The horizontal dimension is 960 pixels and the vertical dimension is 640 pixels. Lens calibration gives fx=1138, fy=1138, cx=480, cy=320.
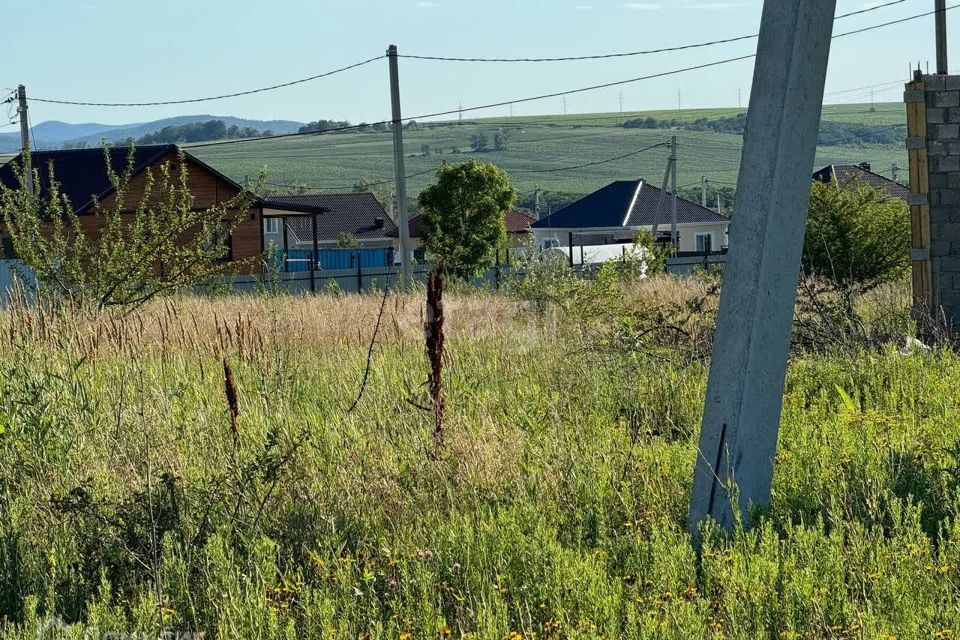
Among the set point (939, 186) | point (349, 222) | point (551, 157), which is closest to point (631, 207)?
point (349, 222)

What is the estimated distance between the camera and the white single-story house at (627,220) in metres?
71.5

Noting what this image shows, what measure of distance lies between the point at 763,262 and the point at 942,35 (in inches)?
681

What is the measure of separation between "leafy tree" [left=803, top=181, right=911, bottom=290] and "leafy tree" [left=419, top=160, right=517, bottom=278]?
25.5m

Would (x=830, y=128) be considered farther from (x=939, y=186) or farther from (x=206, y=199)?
(x=939, y=186)

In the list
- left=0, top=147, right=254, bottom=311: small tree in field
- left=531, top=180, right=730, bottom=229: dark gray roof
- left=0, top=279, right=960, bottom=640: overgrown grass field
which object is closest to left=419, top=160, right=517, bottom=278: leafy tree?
left=531, top=180, right=730, bottom=229: dark gray roof

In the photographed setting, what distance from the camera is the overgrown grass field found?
379 cm

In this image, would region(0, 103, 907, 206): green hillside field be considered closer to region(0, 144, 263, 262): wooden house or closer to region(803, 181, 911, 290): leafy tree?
region(0, 144, 263, 262): wooden house

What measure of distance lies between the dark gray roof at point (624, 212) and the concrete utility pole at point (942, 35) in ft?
163

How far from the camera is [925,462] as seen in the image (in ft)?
18.0

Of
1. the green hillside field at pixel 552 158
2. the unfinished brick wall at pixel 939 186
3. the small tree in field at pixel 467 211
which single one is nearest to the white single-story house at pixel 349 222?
the small tree in field at pixel 467 211

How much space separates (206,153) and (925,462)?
187m

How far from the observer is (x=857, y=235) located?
53.3 feet

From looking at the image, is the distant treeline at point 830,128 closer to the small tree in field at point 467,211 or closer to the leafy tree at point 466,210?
the small tree in field at point 467,211

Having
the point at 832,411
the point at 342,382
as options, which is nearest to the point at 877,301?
the point at 832,411
